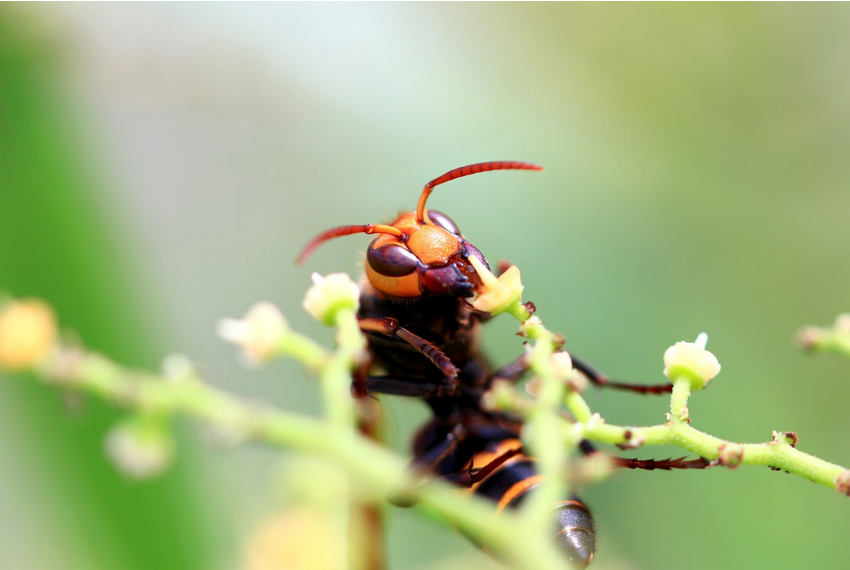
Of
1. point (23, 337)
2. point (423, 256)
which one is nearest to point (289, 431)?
point (23, 337)

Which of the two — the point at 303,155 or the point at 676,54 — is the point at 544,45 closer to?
the point at 676,54

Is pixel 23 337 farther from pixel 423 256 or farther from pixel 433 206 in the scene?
pixel 433 206

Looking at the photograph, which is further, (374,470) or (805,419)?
(805,419)

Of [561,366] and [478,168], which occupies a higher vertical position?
[478,168]

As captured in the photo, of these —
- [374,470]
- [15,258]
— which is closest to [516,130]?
[15,258]

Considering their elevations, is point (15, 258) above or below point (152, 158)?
below

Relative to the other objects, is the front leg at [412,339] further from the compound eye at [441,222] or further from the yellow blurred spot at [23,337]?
the yellow blurred spot at [23,337]

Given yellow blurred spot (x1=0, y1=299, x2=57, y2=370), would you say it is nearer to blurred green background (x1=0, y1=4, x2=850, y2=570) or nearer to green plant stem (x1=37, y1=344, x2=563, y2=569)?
green plant stem (x1=37, y1=344, x2=563, y2=569)

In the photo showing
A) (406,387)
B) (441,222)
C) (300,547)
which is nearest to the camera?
(441,222)
